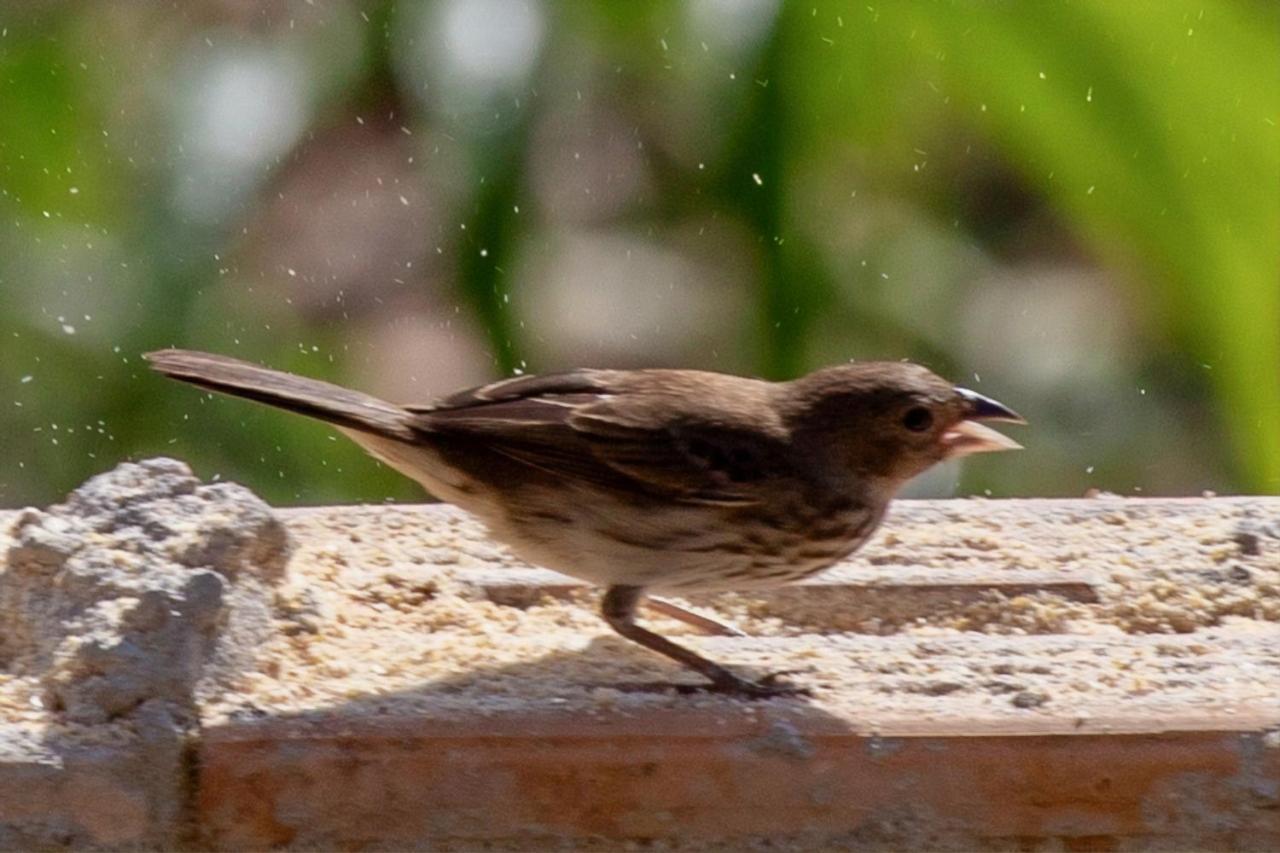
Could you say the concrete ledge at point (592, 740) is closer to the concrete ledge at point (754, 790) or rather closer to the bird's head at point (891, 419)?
the concrete ledge at point (754, 790)

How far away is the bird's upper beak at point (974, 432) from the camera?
3723 mm

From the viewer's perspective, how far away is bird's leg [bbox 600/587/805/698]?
2932 millimetres

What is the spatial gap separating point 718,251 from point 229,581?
2534 mm

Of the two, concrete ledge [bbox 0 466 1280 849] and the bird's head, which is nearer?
concrete ledge [bbox 0 466 1280 849]

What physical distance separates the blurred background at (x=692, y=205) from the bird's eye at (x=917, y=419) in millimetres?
831

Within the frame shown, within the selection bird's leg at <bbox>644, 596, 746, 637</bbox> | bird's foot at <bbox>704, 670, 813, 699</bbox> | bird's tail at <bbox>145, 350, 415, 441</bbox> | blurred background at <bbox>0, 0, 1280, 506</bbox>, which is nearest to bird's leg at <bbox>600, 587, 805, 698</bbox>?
bird's foot at <bbox>704, 670, 813, 699</bbox>

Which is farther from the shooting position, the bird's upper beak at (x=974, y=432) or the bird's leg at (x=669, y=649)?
the bird's upper beak at (x=974, y=432)

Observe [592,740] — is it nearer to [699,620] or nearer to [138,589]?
[138,589]

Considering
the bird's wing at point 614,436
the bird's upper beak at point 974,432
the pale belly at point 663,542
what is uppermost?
the bird's upper beak at point 974,432

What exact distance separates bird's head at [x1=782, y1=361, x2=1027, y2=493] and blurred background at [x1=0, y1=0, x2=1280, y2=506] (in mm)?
787

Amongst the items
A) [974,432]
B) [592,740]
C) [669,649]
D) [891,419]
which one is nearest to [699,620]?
[669,649]

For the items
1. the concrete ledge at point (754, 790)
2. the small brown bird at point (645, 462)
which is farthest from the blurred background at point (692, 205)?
the concrete ledge at point (754, 790)

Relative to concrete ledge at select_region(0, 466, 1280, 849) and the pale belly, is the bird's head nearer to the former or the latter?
the pale belly

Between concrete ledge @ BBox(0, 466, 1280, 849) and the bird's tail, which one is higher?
the bird's tail
